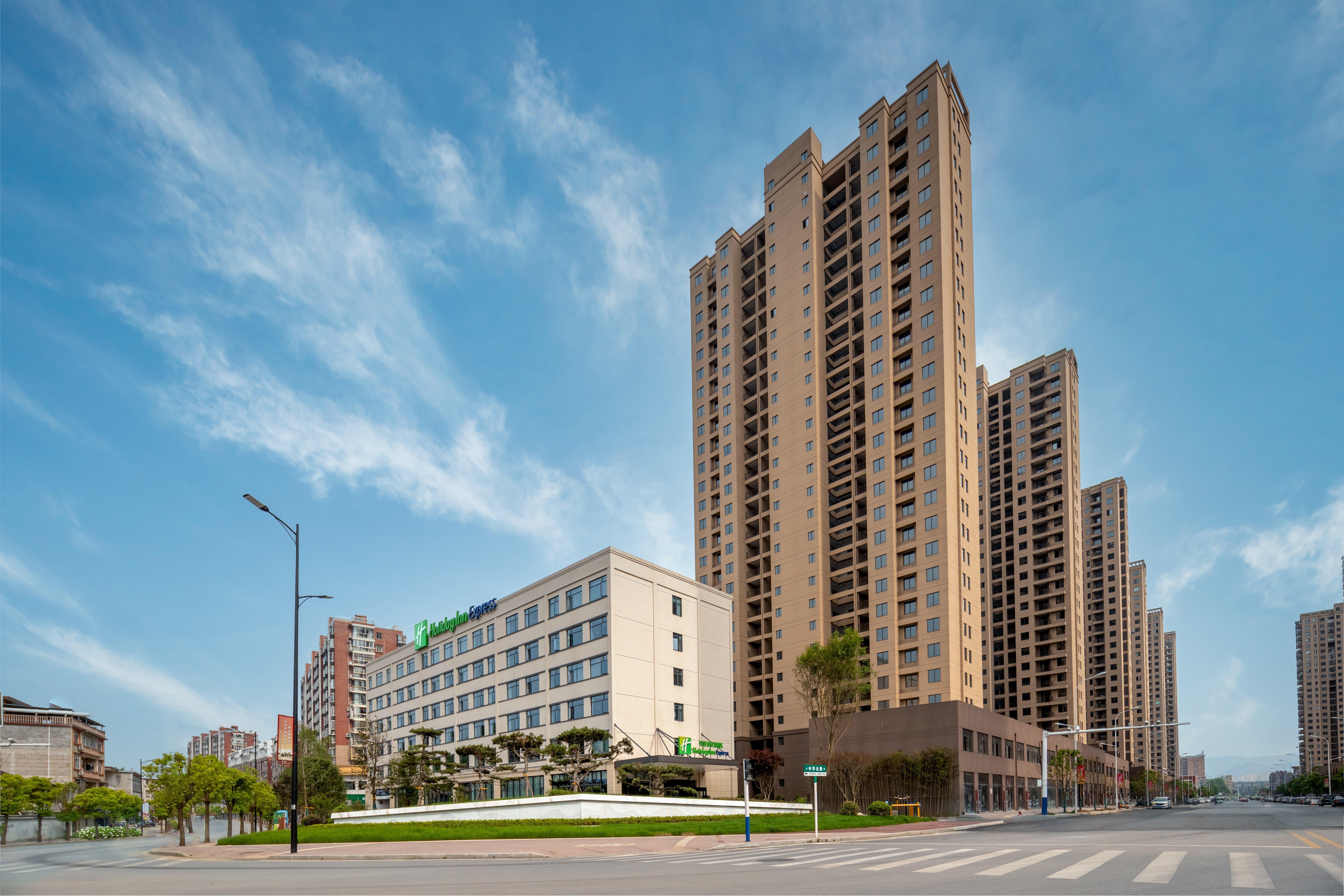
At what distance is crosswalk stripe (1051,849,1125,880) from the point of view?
1694 cm

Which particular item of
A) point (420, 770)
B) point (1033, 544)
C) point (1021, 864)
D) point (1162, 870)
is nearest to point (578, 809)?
point (1021, 864)

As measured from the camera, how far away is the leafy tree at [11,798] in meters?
68.9

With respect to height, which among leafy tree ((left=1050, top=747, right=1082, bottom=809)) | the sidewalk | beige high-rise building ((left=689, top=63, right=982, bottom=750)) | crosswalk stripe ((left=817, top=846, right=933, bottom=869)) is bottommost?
leafy tree ((left=1050, top=747, right=1082, bottom=809))

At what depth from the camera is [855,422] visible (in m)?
95.4

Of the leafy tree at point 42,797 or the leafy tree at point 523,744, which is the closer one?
the leafy tree at point 523,744

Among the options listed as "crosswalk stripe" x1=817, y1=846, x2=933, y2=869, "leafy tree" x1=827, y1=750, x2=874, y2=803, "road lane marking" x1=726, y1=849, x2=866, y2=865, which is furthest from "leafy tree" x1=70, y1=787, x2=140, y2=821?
"crosswalk stripe" x1=817, y1=846, x2=933, y2=869

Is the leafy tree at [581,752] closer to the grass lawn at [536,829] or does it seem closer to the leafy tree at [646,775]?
the leafy tree at [646,775]

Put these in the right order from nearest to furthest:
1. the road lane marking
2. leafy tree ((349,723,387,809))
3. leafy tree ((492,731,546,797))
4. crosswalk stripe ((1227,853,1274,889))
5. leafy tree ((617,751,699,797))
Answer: crosswalk stripe ((1227,853,1274,889)) < the road lane marking < leafy tree ((617,751,699,797)) < leafy tree ((492,731,546,797)) < leafy tree ((349,723,387,809))

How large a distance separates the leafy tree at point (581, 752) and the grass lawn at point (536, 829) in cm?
921

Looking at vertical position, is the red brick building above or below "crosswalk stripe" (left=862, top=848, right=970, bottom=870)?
below

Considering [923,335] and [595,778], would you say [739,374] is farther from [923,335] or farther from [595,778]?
[595,778]

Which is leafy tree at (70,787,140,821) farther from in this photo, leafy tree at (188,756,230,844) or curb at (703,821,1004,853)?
curb at (703,821,1004,853)

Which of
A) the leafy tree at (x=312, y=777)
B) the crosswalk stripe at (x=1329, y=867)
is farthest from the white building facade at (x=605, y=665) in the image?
the crosswalk stripe at (x=1329, y=867)

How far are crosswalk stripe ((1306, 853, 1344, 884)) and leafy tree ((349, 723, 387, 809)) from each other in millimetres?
75518
